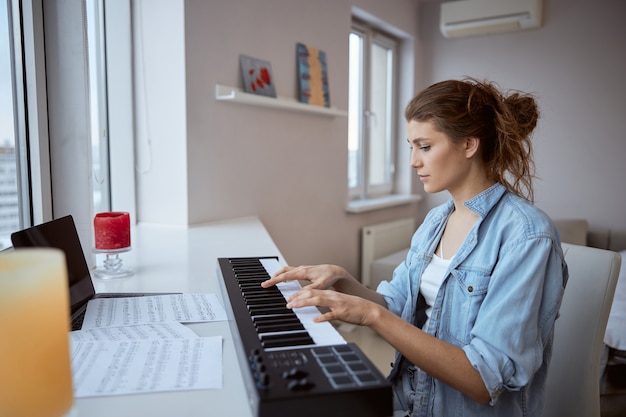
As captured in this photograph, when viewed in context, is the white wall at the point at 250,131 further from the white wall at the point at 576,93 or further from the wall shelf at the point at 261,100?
the white wall at the point at 576,93

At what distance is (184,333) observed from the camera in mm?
961

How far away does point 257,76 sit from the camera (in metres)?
2.61

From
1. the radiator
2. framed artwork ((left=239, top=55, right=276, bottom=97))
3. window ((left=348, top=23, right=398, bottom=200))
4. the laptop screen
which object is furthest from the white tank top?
window ((left=348, top=23, right=398, bottom=200))

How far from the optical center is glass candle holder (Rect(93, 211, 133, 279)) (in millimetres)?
1458

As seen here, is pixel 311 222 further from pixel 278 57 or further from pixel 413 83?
pixel 413 83

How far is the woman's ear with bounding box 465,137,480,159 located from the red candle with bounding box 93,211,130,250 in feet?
3.28

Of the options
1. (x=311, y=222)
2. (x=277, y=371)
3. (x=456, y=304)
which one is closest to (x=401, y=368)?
(x=456, y=304)

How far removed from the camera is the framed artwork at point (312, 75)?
3.00 metres

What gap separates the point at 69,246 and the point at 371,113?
3.42m

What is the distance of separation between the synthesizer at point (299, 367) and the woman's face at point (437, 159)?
475 millimetres

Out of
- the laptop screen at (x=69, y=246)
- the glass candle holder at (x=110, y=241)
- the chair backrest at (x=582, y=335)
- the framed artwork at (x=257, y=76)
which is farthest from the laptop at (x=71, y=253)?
the framed artwork at (x=257, y=76)

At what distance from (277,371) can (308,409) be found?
84mm

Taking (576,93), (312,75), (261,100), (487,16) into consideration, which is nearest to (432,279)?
(261,100)

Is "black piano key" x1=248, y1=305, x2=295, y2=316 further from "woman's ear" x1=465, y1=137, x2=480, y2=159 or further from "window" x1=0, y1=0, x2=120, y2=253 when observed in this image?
"window" x1=0, y1=0, x2=120, y2=253
